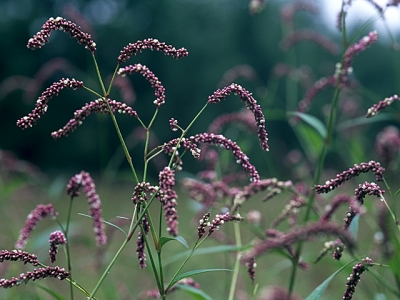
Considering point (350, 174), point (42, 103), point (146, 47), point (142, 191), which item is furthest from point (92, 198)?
point (350, 174)

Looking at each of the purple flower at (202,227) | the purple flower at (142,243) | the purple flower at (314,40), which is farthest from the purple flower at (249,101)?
the purple flower at (314,40)

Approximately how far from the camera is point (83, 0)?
22953 mm

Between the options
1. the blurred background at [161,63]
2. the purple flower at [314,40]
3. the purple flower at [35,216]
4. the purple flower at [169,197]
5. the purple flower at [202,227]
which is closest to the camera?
the purple flower at [169,197]

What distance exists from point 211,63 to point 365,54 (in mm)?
8181

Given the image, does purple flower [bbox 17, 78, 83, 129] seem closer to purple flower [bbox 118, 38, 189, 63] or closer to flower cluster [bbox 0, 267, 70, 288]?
purple flower [bbox 118, 38, 189, 63]

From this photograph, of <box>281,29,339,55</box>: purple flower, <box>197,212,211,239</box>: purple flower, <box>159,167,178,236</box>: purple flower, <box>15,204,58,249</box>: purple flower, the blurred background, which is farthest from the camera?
the blurred background

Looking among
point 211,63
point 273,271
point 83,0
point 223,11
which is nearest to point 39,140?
point 83,0

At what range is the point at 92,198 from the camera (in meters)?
1.38

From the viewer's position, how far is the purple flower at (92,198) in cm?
136

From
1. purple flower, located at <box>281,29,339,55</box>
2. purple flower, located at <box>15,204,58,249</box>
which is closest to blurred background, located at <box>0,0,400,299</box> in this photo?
purple flower, located at <box>281,29,339,55</box>

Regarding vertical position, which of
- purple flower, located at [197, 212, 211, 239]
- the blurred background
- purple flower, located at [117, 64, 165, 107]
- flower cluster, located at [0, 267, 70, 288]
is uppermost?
the blurred background

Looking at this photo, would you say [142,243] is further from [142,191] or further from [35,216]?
[35,216]

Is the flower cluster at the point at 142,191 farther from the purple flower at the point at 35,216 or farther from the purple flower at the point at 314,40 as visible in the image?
the purple flower at the point at 314,40

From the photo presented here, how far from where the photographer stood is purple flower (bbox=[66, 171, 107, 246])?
4.47 feet
